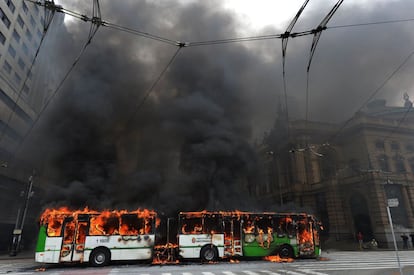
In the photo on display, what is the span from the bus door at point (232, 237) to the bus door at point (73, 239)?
8.10 metres

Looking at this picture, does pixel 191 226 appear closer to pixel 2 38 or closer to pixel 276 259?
pixel 276 259

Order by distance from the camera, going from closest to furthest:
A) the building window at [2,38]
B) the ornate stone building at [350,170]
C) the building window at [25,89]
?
the ornate stone building at [350,170] < the building window at [2,38] < the building window at [25,89]

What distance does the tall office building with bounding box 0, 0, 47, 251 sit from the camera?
2731 cm

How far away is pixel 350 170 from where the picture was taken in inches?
1323

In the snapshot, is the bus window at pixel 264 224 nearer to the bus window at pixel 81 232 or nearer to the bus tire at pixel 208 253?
the bus tire at pixel 208 253

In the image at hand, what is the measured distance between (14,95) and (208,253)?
107 ft

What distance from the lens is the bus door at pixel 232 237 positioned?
50.7ft

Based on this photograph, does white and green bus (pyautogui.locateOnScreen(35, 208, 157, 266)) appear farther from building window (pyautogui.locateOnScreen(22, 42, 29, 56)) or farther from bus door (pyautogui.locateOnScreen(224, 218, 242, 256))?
building window (pyautogui.locateOnScreen(22, 42, 29, 56))

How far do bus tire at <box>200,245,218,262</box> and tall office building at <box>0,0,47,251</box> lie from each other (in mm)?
20148

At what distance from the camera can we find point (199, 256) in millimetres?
15117

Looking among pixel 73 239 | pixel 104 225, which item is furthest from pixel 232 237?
pixel 73 239

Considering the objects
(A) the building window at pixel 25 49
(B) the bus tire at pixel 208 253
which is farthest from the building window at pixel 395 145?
(A) the building window at pixel 25 49

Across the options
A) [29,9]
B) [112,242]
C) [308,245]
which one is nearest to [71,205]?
[112,242]

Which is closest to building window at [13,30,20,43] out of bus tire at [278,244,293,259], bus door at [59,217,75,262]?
bus door at [59,217,75,262]
